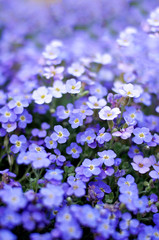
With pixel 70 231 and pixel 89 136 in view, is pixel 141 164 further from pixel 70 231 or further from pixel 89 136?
pixel 70 231

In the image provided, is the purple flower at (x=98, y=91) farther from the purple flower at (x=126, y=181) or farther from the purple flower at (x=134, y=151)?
the purple flower at (x=126, y=181)

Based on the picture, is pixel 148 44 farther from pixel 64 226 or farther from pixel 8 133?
pixel 64 226

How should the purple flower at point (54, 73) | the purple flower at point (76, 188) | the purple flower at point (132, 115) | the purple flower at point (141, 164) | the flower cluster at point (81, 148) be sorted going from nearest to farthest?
the flower cluster at point (81, 148)
the purple flower at point (76, 188)
the purple flower at point (141, 164)
the purple flower at point (132, 115)
the purple flower at point (54, 73)

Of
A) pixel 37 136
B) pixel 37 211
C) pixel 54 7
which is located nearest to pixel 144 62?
pixel 37 136

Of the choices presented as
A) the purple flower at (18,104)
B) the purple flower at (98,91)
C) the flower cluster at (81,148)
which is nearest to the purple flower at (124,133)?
the flower cluster at (81,148)

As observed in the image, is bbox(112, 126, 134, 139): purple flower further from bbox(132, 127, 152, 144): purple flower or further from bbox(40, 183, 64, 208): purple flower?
bbox(40, 183, 64, 208): purple flower

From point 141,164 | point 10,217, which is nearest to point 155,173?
point 141,164
